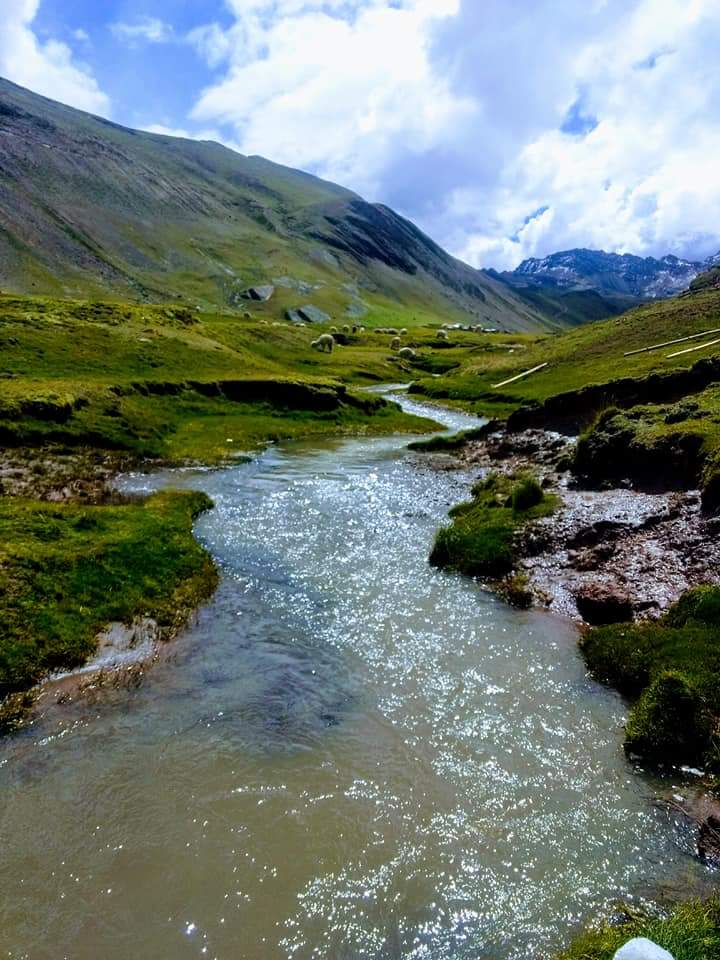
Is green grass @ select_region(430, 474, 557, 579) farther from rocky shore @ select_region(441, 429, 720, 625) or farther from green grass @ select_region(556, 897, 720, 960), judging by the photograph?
green grass @ select_region(556, 897, 720, 960)

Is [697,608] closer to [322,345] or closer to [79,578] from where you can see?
Result: [79,578]

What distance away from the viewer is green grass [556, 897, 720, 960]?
7332 millimetres

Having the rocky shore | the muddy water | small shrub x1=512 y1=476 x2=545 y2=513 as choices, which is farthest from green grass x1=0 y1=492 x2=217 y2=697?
small shrub x1=512 y1=476 x2=545 y2=513

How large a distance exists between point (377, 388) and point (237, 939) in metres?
82.6

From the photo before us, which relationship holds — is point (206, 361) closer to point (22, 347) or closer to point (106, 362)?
point (106, 362)

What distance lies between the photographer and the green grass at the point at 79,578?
47.8ft

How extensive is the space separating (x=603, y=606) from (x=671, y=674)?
15.9ft

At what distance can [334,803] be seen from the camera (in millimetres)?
10492

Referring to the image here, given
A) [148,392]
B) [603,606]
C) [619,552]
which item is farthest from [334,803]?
[148,392]

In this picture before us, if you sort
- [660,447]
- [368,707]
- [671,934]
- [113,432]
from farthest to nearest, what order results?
[113,432]
[660,447]
[368,707]
[671,934]

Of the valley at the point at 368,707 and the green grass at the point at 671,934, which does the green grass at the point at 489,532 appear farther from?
the green grass at the point at 671,934

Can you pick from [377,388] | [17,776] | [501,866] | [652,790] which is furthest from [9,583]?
[377,388]

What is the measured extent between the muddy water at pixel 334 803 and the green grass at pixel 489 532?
336 cm

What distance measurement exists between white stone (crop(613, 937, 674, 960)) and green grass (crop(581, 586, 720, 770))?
5.26 metres
